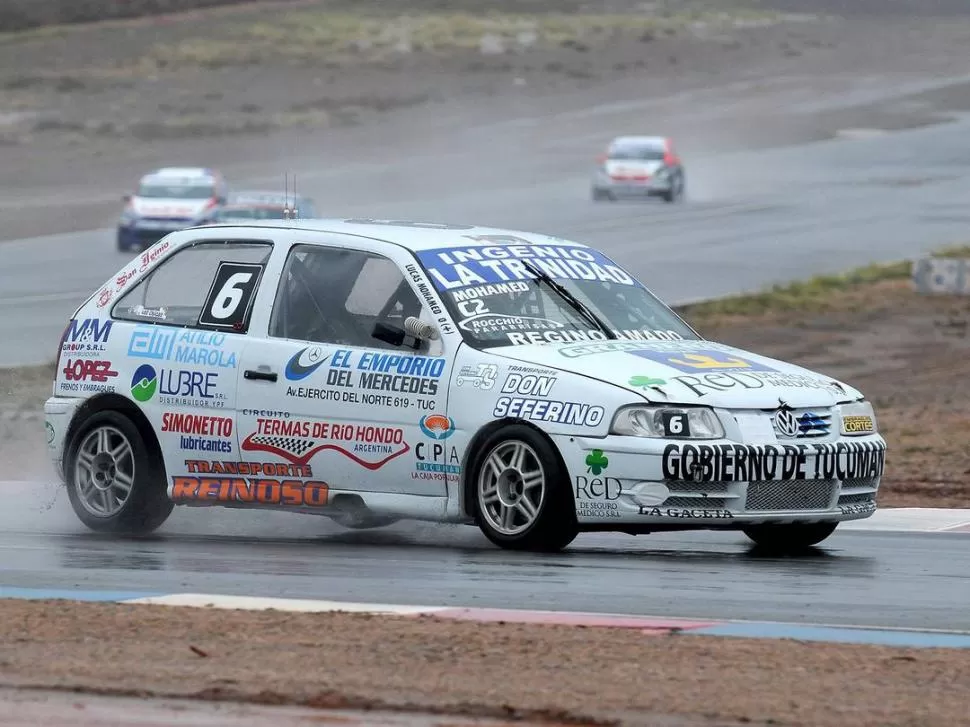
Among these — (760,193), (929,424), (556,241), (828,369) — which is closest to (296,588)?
(556,241)

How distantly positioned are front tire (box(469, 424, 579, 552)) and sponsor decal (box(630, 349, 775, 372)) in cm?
70

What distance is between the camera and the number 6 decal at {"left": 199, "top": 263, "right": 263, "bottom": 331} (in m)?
10.5

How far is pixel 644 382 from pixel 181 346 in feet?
8.22

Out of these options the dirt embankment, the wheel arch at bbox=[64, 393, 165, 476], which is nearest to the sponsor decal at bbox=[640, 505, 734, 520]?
the wheel arch at bbox=[64, 393, 165, 476]

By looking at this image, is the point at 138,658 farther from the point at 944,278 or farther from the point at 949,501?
the point at 944,278

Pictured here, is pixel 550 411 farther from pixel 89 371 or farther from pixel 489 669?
pixel 489 669

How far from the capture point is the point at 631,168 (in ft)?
159

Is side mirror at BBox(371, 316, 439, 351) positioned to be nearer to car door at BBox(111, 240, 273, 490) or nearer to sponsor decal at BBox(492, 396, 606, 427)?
sponsor decal at BBox(492, 396, 606, 427)

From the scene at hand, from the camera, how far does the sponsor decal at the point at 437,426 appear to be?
9688 millimetres

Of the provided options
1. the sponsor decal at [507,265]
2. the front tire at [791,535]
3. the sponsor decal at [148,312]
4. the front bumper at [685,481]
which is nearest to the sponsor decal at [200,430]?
the sponsor decal at [148,312]

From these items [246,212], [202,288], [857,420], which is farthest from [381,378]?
[246,212]

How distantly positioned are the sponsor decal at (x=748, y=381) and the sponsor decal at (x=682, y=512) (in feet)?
1.62

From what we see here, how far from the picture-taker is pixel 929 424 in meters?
16.5

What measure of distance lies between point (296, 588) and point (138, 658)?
5.83 feet
